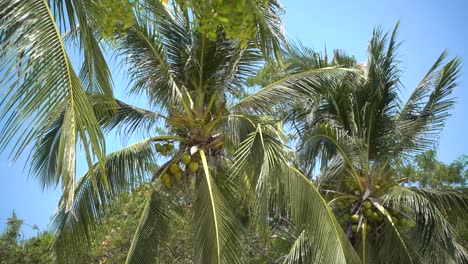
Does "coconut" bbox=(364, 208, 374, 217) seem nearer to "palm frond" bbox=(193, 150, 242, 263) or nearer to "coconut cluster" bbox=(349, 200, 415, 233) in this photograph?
"coconut cluster" bbox=(349, 200, 415, 233)

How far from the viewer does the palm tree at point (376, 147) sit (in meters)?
8.62

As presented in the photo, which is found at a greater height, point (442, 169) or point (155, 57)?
point (155, 57)

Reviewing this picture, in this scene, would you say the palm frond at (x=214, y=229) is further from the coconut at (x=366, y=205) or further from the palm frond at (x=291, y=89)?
the coconut at (x=366, y=205)

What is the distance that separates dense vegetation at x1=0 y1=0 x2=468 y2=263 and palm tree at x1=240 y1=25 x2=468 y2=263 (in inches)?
0.9

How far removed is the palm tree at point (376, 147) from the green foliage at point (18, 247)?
493 centimetres

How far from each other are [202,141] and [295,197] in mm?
1895

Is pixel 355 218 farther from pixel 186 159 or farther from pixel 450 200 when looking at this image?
pixel 186 159

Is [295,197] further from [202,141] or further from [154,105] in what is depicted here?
[154,105]

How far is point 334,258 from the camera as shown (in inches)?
264

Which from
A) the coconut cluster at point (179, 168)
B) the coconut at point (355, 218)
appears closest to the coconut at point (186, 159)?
the coconut cluster at point (179, 168)

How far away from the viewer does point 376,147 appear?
1009cm

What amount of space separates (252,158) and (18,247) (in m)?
6.09

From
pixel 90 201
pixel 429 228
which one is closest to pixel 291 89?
pixel 429 228

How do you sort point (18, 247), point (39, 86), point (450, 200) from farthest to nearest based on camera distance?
point (18, 247) → point (450, 200) → point (39, 86)
